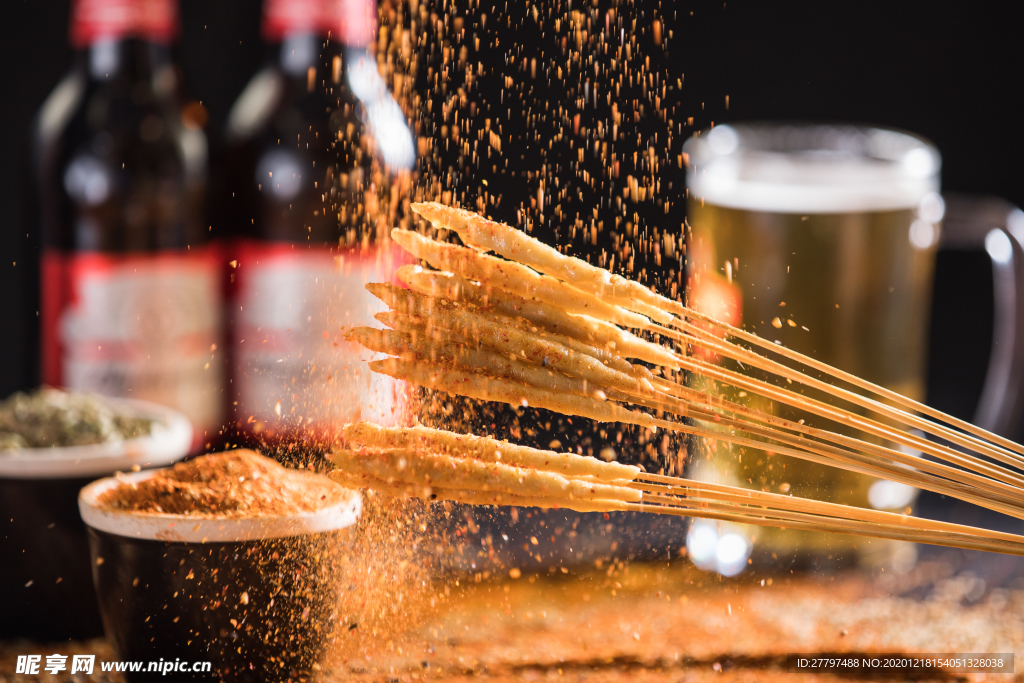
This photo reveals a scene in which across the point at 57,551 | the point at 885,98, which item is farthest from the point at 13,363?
the point at 885,98

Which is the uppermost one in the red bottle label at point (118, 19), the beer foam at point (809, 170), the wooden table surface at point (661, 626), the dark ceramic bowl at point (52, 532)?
the red bottle label at point (118, 19)

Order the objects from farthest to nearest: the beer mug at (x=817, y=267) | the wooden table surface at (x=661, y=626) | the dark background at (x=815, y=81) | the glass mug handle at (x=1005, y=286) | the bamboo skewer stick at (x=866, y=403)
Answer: the dark background at (x=815, y=81) < the glass mug handle at (x=1005, y=286) < the beer mug at (x=817, y=267) < the wooden table surface at (x=661, y=626) < the bamboo skewer stick at (x=866, y=403)

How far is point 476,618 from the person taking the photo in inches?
31.9

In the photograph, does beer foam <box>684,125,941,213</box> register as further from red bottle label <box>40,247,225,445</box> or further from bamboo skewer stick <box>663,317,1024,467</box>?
red bottle label <box>40,247,225,445</box>

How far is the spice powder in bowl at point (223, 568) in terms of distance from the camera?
22.4 inches

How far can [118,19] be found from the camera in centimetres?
101

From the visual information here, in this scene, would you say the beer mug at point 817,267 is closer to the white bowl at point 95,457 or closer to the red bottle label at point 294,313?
the red bottle label at point 294,313

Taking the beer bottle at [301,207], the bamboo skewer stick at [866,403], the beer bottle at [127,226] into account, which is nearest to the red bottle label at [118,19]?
the beer bottle at [127,226]

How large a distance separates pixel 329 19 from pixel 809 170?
1.68 ft

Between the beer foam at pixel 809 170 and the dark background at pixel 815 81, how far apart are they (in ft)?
0.61

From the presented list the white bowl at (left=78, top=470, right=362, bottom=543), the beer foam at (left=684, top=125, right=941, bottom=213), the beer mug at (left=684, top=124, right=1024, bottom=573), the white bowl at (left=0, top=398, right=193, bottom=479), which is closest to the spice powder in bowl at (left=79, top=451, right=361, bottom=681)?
the white bowl at (left=78, top=470, right=362, bottom=543)

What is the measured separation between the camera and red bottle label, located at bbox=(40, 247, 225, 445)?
0.94 meters

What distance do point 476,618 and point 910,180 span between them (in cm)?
54

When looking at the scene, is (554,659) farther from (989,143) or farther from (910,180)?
(989,143)
